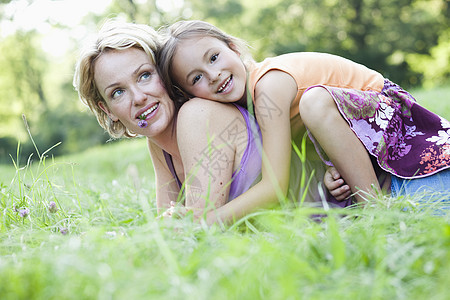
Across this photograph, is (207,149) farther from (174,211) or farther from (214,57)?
(214,57)

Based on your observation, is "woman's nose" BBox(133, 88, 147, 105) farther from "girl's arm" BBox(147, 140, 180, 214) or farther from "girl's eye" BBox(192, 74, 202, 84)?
"girl's arm" BBox(147, 140, 180, 214)

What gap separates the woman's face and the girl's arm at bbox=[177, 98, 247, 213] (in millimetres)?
265

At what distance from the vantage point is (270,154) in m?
→ 1.98

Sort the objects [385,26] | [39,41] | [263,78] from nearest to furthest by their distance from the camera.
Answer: [263,78]
[385,26]
[39,41]

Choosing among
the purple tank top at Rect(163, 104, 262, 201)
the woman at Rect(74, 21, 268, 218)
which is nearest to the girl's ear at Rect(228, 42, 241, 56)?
the woman at Rect(74, 21, 268, 218)

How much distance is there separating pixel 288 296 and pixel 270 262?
0.59 feet

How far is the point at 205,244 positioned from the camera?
139 centimetres

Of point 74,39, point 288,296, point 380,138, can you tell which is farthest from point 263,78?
point 74,39

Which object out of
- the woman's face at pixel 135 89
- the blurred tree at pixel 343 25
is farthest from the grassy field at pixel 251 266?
the blurred tree at pixel 343 25

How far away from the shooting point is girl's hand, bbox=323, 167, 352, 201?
2053 millimetres

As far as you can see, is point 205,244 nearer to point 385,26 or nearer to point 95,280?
point 95,280

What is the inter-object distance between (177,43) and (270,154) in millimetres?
816

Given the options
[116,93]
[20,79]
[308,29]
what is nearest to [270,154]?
[116,93]

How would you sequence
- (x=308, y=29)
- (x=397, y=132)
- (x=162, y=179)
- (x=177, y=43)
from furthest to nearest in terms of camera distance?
(x=308, y=29) → (x=162, y=179) → (x=177, y=43) → (x=397, y=132)
